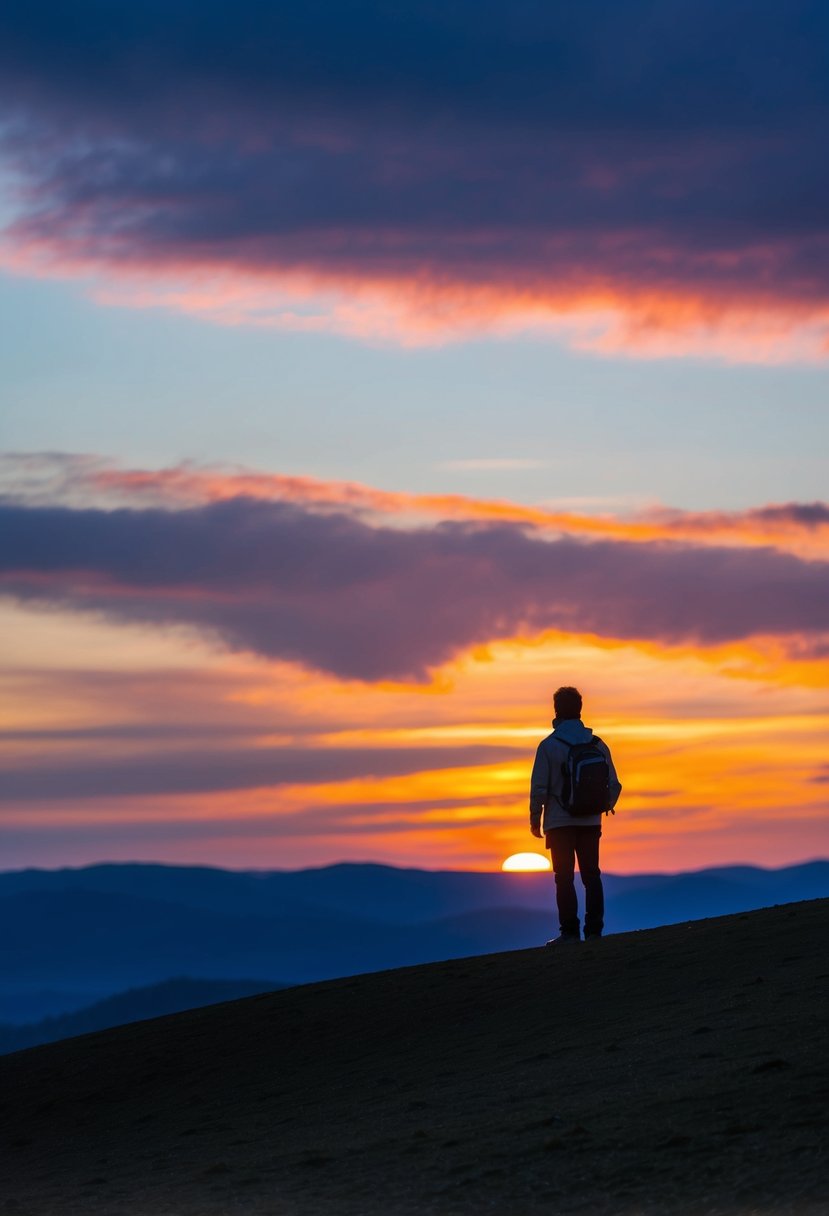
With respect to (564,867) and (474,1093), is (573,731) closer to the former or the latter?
(564,867)

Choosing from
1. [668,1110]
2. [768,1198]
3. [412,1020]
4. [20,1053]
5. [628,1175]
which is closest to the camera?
[768,1198]

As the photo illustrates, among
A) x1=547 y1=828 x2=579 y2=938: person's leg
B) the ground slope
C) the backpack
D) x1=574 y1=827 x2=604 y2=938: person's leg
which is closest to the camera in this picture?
the ground slope

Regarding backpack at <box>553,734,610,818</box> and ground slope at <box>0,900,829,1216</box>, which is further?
backpack at <box>553,734,610,818</box>

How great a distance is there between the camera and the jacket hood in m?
18.0

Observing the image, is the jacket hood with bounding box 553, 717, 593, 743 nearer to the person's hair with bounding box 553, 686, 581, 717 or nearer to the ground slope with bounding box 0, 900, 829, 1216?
the person's hair with bounding box 553, 686, 581, 717

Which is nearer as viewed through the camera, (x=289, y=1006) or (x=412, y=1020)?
(x=412, y=1020)

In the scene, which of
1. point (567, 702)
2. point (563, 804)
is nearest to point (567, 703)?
point (567, 702)

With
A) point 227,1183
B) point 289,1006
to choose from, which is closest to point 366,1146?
point 227,1183

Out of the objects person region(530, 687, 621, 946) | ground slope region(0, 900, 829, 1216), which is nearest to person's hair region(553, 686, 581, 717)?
person region(530, 687, 621, 946)

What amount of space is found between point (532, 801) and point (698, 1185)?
335 inches

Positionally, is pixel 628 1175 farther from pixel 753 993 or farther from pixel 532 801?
pixel 532 801

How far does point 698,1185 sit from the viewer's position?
9586 millimetres

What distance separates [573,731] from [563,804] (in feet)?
2.51

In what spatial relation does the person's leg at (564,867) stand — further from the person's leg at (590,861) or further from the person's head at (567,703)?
the person's head at (567,703)
